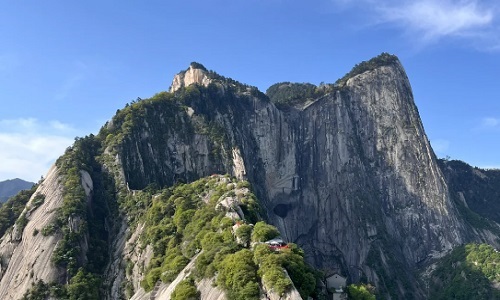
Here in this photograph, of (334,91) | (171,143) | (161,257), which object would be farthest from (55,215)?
(334,91)

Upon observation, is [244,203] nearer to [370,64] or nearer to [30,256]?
[30,256]

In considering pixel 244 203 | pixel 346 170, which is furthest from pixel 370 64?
pixel 244 203

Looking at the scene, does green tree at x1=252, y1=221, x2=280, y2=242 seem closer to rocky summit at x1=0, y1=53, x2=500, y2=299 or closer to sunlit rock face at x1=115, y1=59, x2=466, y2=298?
rocky summit at x1=0, y1=53, x2=500, y2=299

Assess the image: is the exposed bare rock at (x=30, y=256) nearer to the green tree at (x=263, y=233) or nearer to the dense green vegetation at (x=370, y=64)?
the green tree at (x=263, y=233)

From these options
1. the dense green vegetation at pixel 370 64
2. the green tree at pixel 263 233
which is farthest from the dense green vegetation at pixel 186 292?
the dense green vegetation at pixel 370 64

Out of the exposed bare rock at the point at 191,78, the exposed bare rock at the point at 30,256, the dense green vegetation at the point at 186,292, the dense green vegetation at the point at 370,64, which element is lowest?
the dense green vegetation at the point at 186,292

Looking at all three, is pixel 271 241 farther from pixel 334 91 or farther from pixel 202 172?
pixel 334 91

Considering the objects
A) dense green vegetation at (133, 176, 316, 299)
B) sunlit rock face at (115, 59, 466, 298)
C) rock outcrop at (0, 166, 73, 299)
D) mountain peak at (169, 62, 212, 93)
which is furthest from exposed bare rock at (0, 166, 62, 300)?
mountain peak at (169, 62, 212, 93)
